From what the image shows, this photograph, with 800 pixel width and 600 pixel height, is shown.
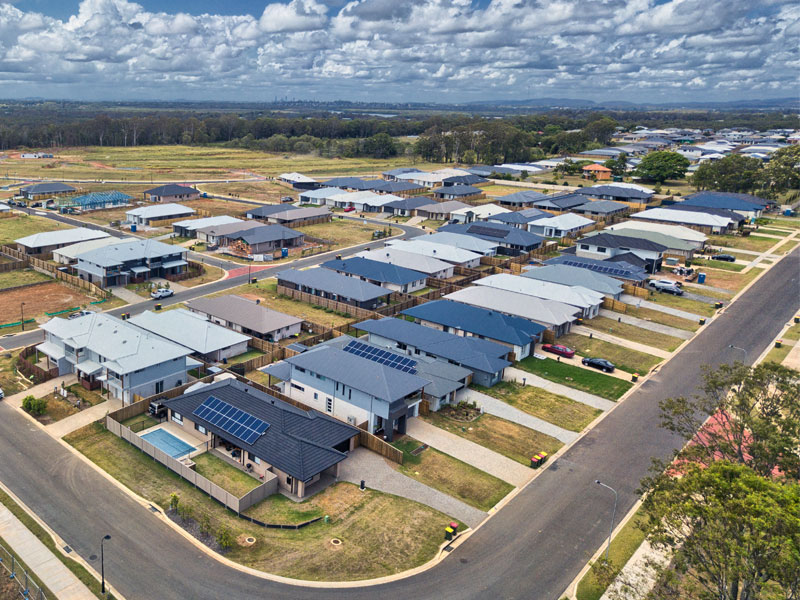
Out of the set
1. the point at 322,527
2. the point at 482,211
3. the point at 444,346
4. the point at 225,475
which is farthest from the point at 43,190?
the point at 322,527

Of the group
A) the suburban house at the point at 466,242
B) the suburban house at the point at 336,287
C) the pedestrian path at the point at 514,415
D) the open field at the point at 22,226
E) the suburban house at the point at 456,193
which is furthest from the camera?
the suburban house at the point at 456,193

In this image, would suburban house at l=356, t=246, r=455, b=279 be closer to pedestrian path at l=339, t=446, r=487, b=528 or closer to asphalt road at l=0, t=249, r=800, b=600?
asphalt road at l=0, t=249, r=800, b=600

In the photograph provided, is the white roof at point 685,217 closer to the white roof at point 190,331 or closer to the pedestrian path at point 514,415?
the pedestrian path at point 514,415

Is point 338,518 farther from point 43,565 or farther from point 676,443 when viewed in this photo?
point 676,443

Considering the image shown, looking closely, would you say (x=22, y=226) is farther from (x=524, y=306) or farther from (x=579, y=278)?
(x=579, y=278)

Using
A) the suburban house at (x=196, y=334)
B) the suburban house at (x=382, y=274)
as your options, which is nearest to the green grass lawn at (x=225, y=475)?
the suburban house at (x=196, y=334)

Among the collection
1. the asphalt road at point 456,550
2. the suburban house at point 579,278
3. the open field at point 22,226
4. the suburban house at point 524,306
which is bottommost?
the asphalt road at point 456,550
